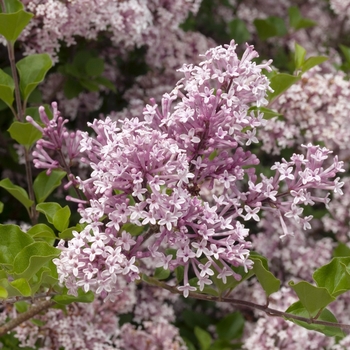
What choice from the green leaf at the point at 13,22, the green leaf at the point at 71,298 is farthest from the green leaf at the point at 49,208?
the green leaf at the point at 13,22

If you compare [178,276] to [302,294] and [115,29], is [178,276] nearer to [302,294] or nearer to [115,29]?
[302,294]

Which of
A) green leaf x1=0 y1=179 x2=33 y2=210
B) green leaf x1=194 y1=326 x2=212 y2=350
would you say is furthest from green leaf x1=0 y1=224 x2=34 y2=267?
green leaf x1=194 y1=326 x2=212 y2=350

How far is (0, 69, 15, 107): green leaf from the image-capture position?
122cm

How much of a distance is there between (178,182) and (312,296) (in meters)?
0.29

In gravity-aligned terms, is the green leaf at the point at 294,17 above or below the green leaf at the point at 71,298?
above

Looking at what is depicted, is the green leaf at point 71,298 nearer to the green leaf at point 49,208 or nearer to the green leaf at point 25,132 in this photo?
the green leaf at point 49,208

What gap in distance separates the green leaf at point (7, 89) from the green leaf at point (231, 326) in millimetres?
995

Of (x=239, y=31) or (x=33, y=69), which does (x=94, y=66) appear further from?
(x=239, y=31)

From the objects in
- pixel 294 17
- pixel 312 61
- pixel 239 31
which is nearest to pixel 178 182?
pixel 312 61

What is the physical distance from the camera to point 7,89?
1221 millimetres

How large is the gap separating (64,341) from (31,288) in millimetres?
436

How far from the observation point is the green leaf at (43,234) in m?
1.04

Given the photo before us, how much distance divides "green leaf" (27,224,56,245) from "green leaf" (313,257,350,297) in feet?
1.50

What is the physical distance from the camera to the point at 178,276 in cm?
109
